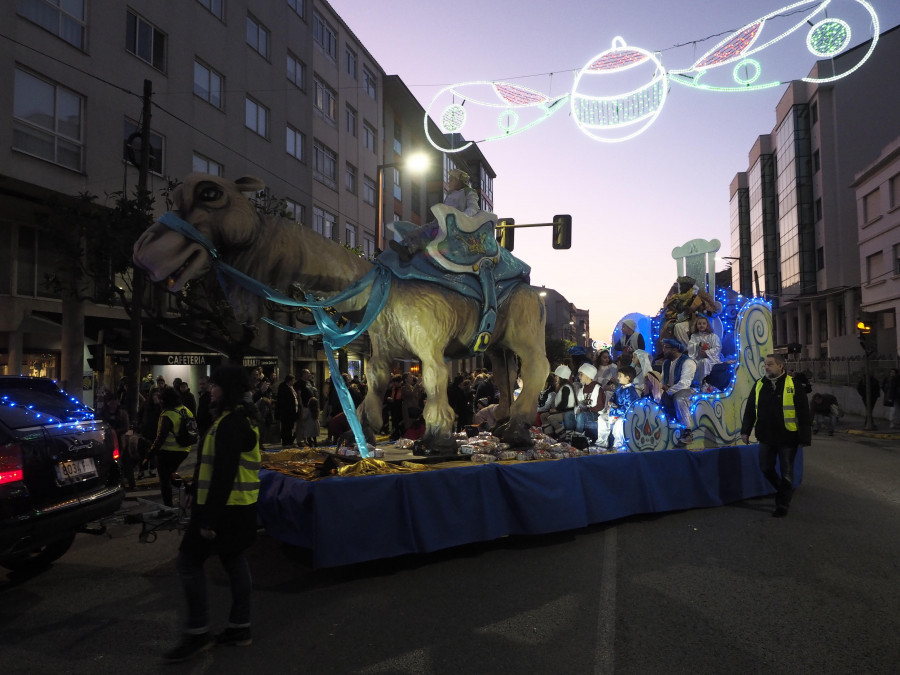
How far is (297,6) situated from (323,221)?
835 centimetres

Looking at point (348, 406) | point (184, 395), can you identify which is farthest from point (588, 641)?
point (184, 395)

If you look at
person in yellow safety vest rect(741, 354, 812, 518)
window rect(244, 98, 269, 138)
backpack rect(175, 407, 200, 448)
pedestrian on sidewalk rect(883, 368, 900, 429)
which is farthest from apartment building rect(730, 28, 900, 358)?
backpack rect(175, 407, 200, 448)

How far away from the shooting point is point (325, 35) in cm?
2794

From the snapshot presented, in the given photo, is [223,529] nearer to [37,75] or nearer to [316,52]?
[37,75]

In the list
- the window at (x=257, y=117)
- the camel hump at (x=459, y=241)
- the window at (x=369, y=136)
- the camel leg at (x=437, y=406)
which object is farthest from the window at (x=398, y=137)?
the camel leg at (x=437, y=406)

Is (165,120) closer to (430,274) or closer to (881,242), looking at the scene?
(430,274)

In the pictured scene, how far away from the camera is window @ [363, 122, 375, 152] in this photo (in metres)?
31.6

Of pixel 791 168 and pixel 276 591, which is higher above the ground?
pixel 791 168

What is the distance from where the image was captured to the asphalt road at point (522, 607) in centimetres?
359

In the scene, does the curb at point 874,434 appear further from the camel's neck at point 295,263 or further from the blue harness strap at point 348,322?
the camel's neck at point 295,263

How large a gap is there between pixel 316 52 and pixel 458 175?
23353mm

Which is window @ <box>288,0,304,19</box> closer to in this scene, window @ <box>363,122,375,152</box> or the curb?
window @ <box>363,122,375,152</box>

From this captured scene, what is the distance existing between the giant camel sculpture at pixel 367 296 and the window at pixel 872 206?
1198 inches

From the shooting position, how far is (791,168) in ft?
136
